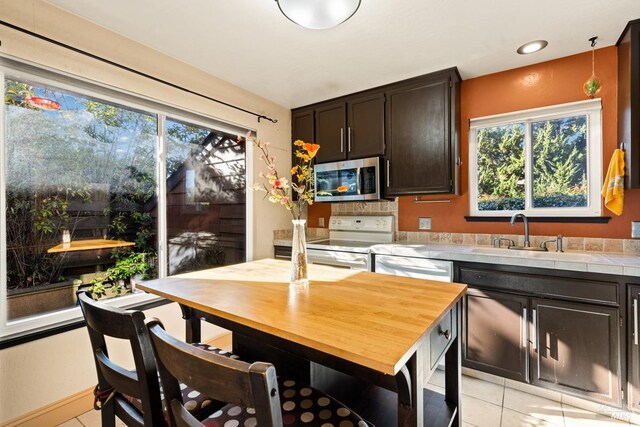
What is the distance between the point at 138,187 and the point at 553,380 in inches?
128

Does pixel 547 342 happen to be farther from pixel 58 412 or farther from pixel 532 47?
pixel 58 412

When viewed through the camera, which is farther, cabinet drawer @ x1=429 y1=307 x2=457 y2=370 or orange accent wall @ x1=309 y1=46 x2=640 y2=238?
orange accent wall @ x1=309 y1=46 x2=640 y2=238

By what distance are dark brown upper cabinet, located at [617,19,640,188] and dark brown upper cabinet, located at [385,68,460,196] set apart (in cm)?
109

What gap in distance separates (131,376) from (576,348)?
247 centimetres

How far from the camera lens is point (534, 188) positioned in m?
2.60

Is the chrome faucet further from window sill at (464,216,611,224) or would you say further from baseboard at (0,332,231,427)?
baseboard at (0,332,231,427)

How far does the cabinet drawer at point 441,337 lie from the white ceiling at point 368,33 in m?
1.79

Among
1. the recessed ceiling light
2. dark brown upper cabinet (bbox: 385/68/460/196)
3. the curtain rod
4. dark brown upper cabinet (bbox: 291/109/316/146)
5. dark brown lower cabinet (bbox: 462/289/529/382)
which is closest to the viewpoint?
the curtain rod

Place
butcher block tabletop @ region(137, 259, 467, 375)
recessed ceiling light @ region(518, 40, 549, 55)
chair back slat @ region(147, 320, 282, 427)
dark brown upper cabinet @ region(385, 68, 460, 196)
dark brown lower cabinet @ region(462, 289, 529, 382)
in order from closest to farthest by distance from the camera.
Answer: chair back slat @ region(147, 320, 282, 427) → butcher block tabletop @ region(137, 259, 467, 375) → dark brown lower cabinet @ region(462, 289, 529, 382) → recessed ceiling light @ region(518, 40, 549, 55) → dark brown upper cabinet @ region(385, 68, 460, 196)

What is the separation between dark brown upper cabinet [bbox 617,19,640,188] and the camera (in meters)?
1.99

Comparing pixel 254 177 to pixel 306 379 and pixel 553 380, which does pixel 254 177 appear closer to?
pixel 306 379

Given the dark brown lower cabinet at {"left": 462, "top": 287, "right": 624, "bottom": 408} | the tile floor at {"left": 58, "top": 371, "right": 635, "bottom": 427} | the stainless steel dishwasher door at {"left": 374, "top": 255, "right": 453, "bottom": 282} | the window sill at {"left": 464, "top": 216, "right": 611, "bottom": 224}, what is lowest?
the tile floor at {"left": 58, "top": 371, "right": 635, "bottom": 427}

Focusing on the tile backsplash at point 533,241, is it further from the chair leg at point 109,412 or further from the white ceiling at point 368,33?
the chair leg at point 109,412

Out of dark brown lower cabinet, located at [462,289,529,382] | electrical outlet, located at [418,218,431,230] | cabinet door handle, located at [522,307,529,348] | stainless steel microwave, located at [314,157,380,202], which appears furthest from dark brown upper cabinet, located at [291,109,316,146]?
cabinet door handle, located at [522,307,529,348]
